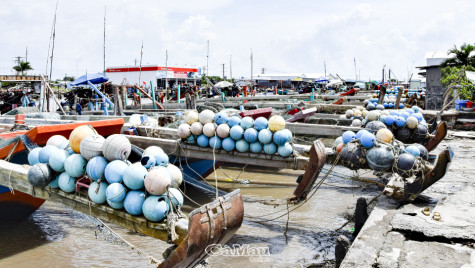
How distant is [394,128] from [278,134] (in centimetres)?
370

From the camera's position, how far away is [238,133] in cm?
708

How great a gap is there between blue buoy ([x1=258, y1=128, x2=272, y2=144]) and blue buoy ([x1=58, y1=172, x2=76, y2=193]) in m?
3.30

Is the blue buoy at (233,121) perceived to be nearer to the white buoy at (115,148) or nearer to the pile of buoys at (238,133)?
the pile of buoys at (238,133)

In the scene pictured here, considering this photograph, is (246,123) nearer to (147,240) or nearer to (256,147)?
(256,147)

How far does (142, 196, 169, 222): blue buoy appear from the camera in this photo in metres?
3.88

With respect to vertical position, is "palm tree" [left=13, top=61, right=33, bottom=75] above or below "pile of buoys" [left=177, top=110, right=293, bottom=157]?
above

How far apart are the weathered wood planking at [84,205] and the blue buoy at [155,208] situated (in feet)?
0.21

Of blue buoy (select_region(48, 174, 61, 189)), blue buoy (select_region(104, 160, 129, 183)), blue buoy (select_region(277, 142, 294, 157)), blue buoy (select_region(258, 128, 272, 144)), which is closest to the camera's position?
blue buoy (select_region(104, 160, 129, 183))

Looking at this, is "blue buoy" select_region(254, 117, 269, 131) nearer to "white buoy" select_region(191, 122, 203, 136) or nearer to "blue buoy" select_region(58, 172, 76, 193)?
"white buoy" select_region(191, 122, 203, 136)

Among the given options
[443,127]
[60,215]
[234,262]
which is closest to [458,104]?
[443,127]

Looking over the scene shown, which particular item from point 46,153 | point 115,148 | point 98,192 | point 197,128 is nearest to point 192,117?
point 197,128

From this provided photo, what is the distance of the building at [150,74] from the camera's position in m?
52.2

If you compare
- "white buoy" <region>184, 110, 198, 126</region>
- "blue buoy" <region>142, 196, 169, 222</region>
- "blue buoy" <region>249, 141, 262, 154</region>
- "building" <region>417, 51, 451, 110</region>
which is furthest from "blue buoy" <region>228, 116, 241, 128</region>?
"building" <region>417, 51, 451, 110</region>

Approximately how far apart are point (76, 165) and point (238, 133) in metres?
3.21
